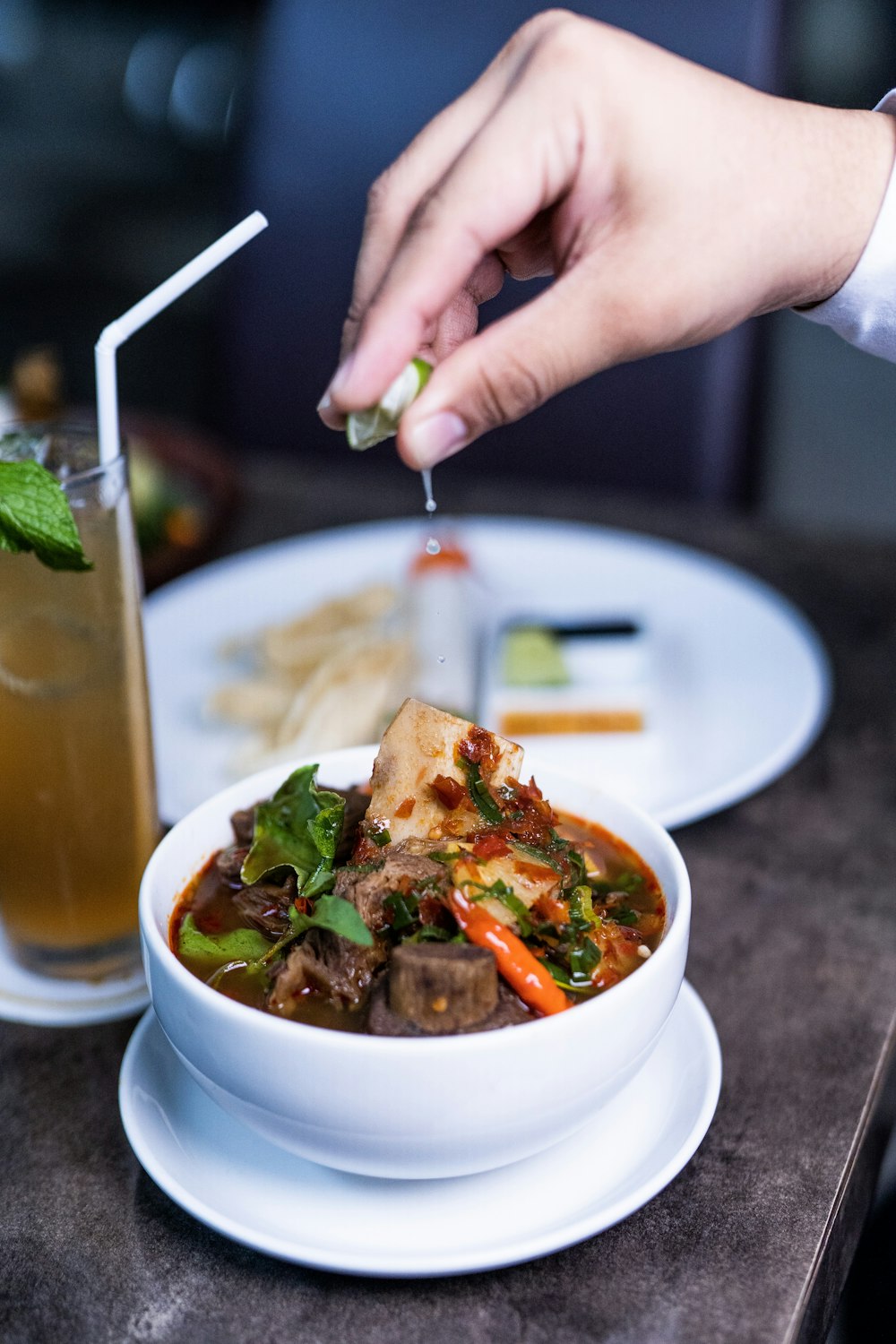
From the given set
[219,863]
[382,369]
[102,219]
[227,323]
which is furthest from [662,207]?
[102,219]

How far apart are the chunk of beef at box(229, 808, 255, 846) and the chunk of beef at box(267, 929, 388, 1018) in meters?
0.19

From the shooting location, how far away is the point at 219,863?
1301 millimetres

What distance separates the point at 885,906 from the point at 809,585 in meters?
0.93

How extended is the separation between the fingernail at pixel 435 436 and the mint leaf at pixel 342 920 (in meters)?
0.40

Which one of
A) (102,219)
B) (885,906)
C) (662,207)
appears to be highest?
(662,207)

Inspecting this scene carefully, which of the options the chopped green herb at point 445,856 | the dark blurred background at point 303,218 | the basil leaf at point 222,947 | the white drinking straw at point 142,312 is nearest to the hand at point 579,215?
the white drinking straw at point 142,312

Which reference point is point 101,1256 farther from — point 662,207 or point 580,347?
point 662,207

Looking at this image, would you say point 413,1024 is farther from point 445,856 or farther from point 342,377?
point 342,377

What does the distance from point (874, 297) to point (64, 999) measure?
47.3 inches

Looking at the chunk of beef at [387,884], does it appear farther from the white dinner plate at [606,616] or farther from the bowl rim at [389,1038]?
the white dinner plate at [606,616]

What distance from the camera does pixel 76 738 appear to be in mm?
1429

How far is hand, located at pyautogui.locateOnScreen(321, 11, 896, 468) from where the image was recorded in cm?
116

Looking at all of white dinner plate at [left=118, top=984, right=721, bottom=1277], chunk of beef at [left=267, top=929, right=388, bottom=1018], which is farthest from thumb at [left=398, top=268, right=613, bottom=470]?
white dinner plate at [left=118, top=984, right=721, bottom=1277]

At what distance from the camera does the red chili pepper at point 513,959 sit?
3.55ft
